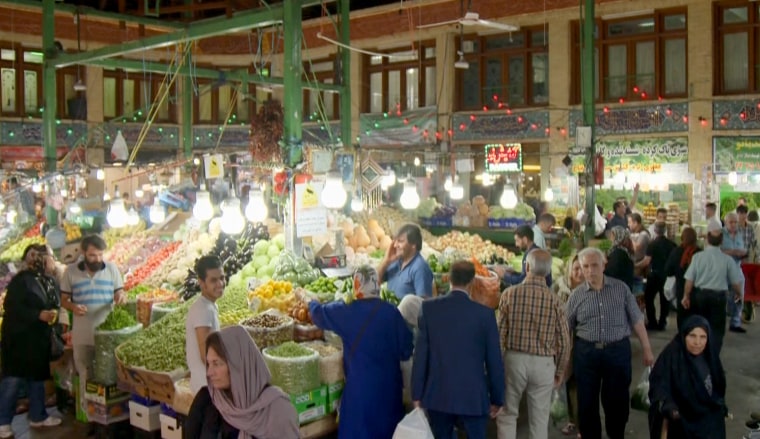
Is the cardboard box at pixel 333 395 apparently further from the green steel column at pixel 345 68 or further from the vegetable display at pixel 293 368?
the green steel column at pixel 345 68

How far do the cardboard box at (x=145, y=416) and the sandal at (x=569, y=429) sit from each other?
3.50 meters

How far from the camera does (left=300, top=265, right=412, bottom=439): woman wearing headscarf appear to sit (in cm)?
517

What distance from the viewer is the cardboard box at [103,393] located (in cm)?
645

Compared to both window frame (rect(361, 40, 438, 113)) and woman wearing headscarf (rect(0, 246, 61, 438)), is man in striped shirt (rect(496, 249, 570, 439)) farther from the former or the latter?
window frame (rect(361, 40, 438, 113))

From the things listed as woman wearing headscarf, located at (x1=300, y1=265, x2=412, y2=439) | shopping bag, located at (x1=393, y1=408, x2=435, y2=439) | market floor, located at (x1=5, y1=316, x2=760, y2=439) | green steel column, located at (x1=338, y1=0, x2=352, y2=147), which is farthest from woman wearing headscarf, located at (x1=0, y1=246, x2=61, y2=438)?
green steel column, located at (x1=338, y1=0, x2=352, y2=147)

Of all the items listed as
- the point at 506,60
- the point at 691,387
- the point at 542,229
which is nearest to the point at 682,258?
the point at 542,229

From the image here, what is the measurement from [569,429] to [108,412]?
402cm

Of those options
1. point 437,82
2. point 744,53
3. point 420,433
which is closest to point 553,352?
point 420,433

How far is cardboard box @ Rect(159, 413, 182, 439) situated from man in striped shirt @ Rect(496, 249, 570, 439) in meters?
2.47

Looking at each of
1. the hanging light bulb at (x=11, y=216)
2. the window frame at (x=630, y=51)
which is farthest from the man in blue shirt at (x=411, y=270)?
the window frame at (x=630, y=51)

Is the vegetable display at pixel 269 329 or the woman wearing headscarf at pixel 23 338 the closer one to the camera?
the vegetable display at pixel 269 329

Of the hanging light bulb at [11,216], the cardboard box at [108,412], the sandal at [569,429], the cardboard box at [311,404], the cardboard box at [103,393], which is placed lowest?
the sandal at [569,429]

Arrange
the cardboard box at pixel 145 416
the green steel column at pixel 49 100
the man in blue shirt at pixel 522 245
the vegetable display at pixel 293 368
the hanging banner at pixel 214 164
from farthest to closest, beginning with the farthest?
the green steel column at pixel 49 100, the hanging banner at pixel 214 164, the man in blue shirt at pixel 522 245, the cardboard box at pixel 145 416, the vegetable display at pixel 293 368

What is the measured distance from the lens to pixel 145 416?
6.17m
